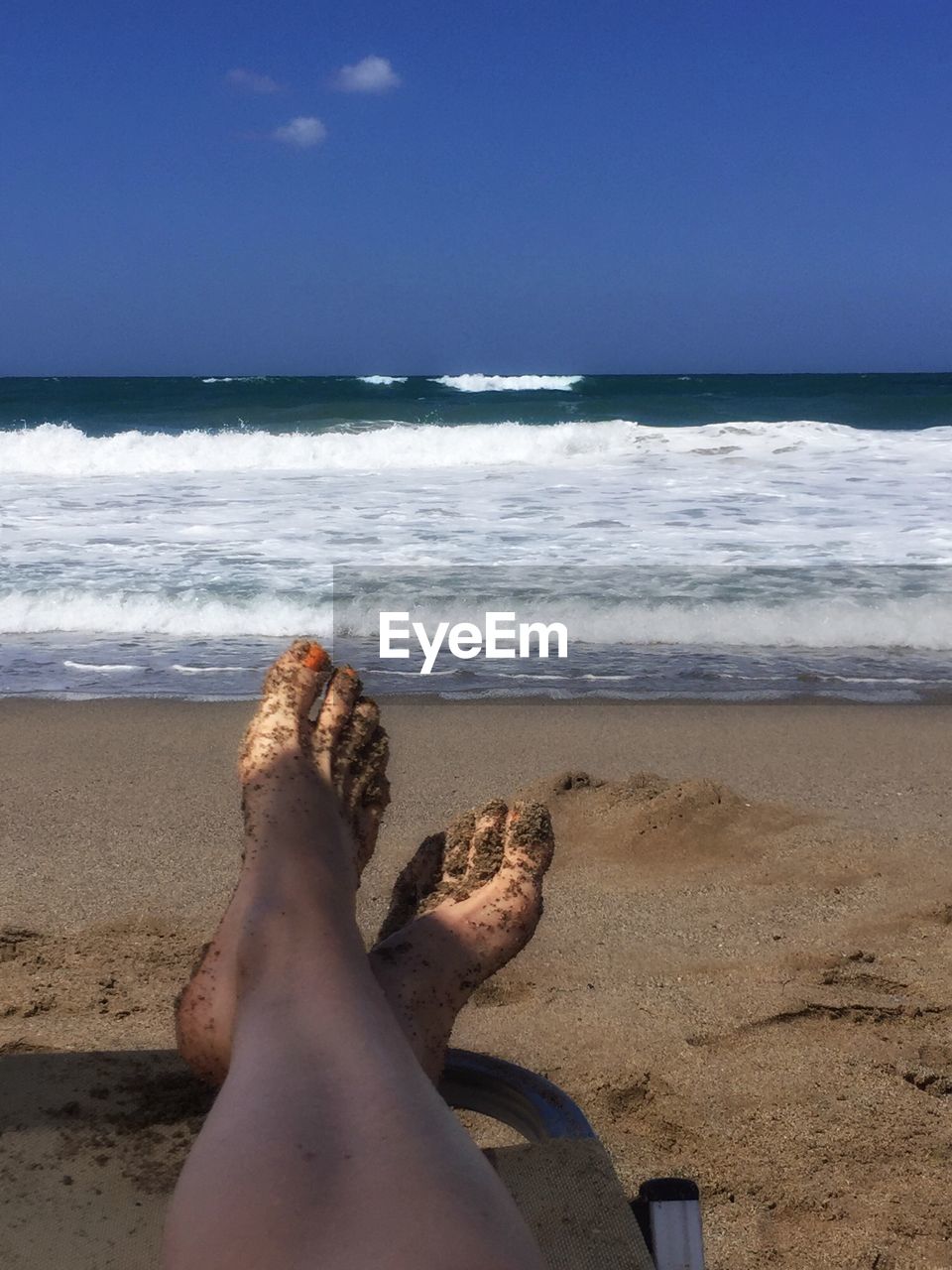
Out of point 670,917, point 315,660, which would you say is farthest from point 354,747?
point 670,917

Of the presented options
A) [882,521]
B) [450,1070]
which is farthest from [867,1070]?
[882,521]

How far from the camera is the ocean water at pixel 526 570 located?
475cm

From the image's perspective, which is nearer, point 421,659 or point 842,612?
point 421,659

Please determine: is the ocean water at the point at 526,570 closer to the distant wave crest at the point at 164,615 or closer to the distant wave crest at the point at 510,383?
the distant wave crest at the point at 164,615

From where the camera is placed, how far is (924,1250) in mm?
1560

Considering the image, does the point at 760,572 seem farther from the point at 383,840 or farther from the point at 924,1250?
the point at 924,1250

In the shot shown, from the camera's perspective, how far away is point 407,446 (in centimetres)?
1608

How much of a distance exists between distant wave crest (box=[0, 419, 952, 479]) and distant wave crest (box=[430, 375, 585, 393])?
1581cm

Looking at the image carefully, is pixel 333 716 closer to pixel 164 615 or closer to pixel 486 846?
Result: pixel 486 846

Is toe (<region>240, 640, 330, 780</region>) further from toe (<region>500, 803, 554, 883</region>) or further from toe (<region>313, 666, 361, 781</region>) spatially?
toe (<region>500, 803, 554, 883</region>)

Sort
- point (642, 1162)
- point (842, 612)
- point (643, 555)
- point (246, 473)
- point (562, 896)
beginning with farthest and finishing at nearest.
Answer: point (246, 473), point (643, 555), point (842, 612), point (562, 896), point (642, 1162)

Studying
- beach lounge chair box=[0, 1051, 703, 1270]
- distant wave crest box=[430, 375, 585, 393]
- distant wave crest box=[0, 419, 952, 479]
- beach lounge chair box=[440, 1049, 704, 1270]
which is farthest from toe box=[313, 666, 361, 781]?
distant wave crest box=[430, 375, 585, 393]

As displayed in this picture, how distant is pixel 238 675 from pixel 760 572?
2.83 m

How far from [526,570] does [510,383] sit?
32.6 metres
